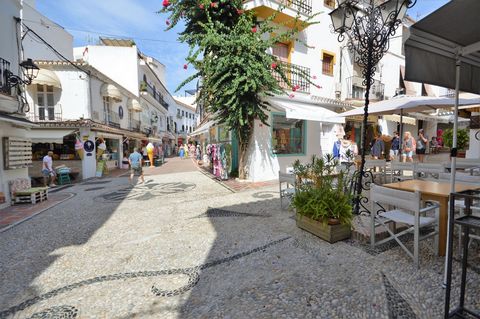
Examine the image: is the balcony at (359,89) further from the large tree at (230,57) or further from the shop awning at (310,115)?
the large tree at (230,57)

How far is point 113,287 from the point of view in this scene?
→ 2.85 m

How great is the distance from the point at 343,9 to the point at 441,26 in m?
2.75

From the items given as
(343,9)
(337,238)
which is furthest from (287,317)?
(343,9)

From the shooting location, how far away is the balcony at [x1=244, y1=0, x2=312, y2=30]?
920cm

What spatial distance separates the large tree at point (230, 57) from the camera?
768 cm

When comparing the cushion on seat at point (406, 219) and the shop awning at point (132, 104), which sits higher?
the shop awning at point (132, 104)

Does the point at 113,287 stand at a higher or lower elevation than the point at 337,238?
lower

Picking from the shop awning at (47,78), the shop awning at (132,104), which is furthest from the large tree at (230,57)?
the shop awning at (132,104)

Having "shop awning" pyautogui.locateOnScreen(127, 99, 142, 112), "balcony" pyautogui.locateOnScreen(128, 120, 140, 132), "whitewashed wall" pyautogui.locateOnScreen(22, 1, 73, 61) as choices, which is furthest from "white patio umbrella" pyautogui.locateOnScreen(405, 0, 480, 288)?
"balcony" pyautogui.locateOnScreen(128, 120, 140, 132)

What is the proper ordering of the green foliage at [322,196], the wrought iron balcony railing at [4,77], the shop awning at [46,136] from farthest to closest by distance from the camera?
the shop awning at [46,136] → the wrought iron balcony railing at [4,77] → the green foliage at [322,196]

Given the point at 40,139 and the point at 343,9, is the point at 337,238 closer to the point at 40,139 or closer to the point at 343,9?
the point at 343,9

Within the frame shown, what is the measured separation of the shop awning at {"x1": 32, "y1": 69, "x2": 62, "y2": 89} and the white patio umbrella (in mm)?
16554

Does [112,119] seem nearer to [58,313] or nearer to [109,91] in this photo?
[109,91]

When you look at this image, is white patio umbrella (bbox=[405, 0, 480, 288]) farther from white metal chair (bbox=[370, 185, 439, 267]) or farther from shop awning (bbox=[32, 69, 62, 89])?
shop awning (bbox=[32, 69, 62, 89])
